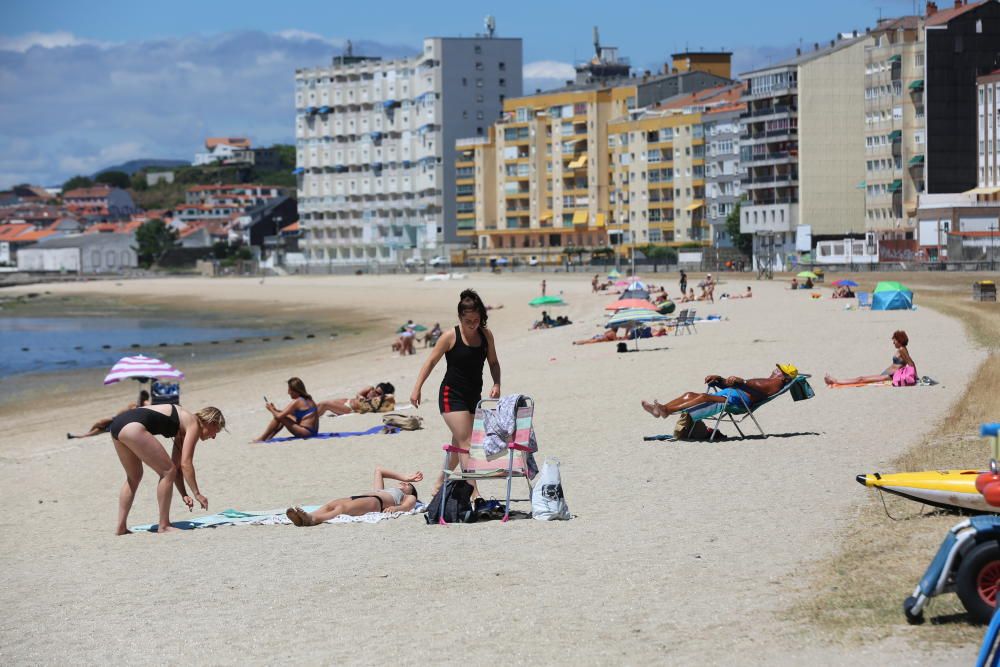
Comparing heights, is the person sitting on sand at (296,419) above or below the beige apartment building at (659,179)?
below

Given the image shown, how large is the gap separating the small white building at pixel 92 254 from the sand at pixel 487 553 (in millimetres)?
139727

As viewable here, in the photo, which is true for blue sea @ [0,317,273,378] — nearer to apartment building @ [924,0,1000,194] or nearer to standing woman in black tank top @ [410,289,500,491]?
standing woman in black tank top @ [410,289,500,491]

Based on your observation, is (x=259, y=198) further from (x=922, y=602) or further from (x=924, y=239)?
(x=922, y=602)

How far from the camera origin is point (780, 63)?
87250 millimetres

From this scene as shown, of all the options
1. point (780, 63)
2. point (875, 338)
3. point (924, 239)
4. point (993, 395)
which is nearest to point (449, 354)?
point (993, 395)

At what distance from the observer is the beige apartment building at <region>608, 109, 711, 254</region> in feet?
329

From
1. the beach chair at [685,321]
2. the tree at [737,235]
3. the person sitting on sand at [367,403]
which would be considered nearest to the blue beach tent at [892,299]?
the beach chair at [685,321]

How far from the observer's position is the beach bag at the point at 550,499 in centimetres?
971

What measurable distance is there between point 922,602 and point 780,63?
84.1 meters

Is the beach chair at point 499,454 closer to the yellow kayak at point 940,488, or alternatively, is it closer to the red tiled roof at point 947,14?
the yellow kayak at point 940,488

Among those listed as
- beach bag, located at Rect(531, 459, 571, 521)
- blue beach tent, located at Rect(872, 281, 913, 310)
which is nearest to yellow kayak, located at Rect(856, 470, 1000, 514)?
beach bag, located at Rect(531, 459, 571, 521)

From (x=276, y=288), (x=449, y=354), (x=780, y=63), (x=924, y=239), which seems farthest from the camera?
(x=276, y=288)

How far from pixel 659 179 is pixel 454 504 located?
94369mm

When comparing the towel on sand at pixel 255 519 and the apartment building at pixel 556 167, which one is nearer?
the towel on sand at pixel 255 519
